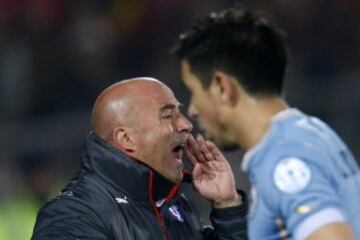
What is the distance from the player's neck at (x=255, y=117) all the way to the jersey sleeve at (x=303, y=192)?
166 millimetres

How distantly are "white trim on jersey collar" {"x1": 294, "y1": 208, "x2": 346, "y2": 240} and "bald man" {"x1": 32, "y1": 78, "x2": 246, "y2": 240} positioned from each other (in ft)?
4.72

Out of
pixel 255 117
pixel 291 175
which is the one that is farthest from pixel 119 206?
pixel 291 175

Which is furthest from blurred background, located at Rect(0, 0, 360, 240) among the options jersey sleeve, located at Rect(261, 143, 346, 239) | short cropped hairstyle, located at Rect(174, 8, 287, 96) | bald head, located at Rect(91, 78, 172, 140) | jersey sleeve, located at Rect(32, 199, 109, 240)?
jersey sleeve, located at Rect(261, 143, 346, 239)

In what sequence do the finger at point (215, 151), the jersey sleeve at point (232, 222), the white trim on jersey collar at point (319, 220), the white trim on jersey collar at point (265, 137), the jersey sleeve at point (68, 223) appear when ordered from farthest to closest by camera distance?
the finger at point (215, 151) → the jersey sleeve at point (232, 222) → the jersey sleeve at point (68, 223) → the white trim on jersey collar at point (265, 137) → the white trim on jersey collar at point (319, 220)

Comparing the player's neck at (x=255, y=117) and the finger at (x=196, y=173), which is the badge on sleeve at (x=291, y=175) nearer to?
the player's neck at (x=255, y=117)

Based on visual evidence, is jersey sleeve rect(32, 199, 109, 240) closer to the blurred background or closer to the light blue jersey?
the light blue jersey

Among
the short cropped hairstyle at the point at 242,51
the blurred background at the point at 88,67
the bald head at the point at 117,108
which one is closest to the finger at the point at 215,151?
the bald head at the point at 117,108

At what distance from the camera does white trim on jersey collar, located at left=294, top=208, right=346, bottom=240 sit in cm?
311

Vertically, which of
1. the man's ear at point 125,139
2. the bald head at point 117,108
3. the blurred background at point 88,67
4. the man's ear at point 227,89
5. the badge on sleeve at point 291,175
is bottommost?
the blurred background at point 88,67

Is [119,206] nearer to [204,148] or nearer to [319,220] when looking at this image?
[204,148]

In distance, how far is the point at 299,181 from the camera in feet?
10.2

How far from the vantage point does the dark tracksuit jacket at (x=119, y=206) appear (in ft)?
14.7

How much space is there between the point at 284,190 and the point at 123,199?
1.56 metres

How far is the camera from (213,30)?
342 centimetres
